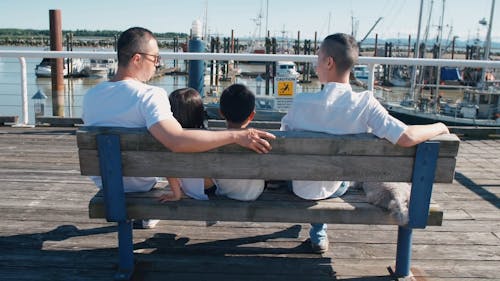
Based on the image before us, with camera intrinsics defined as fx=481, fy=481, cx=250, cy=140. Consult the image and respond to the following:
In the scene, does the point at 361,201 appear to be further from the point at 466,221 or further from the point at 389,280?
the point at 466,221

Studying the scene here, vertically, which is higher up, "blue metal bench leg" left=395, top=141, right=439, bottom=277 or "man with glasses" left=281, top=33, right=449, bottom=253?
"man with glasses" left=281, top=33, right=449, bottom=253

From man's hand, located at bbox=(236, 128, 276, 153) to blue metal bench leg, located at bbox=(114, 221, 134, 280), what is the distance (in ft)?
2.59

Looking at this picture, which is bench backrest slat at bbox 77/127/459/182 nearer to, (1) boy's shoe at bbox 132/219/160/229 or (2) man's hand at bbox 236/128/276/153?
(2) man's hand at bbox 236/128/276/153

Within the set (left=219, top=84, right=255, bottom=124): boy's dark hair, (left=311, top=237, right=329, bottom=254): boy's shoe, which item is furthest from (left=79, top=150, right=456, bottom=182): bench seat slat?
(left=311, top=237, right=329, bottom=254): boy's shoe

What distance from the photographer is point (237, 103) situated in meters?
2.41

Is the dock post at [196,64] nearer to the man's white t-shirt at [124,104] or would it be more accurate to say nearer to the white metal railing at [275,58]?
the white metal railing at [275,58]

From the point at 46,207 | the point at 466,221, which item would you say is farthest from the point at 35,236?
the point at 466,221

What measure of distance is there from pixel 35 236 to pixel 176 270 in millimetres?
1040

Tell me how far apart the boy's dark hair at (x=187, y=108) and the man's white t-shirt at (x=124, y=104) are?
0.32 meters

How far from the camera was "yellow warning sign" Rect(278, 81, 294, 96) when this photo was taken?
25.9 ft

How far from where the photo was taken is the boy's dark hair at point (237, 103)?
7.91ft

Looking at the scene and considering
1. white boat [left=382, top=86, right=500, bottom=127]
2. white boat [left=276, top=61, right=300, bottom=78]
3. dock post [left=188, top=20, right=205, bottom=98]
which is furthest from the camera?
white boat [left=382, top=86, right=500, bottom=127]

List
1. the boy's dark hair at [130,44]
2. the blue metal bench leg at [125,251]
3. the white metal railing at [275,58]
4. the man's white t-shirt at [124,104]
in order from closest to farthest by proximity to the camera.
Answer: the man's white t-shirt at [124,104], the boy's dark hair at [130,44], the blue metal bench leg at [125,251], the white metal railing at [275,58]

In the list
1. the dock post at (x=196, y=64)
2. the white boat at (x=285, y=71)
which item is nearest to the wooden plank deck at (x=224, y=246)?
the dock post at (x=196, y=64)
